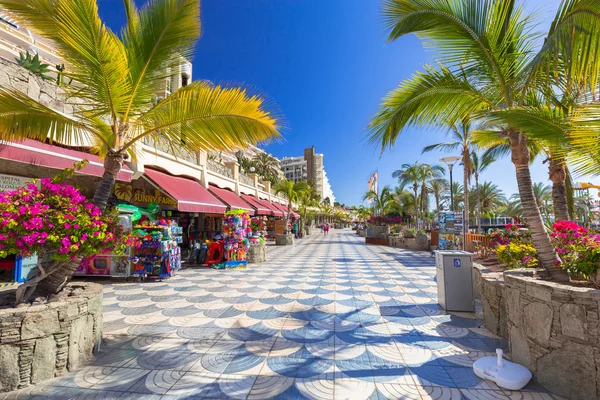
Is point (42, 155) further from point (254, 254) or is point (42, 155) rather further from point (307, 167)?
point (307, 167)

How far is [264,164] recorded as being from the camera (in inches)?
1761

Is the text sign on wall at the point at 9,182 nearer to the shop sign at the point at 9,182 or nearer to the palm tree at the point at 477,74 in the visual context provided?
the shop sign at the point at 9,182

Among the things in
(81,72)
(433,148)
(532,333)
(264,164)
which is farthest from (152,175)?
(264,164)

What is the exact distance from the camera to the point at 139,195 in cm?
1001

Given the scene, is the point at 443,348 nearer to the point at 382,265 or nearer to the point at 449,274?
the point at 449,274

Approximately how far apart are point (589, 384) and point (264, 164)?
44021mm

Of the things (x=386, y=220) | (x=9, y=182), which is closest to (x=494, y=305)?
(x=9, y=182)

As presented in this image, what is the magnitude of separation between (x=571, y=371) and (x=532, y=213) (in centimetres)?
170

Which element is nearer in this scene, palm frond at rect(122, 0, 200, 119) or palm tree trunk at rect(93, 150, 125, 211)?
palm tree trunk at rect(93, 150, 125, 211)

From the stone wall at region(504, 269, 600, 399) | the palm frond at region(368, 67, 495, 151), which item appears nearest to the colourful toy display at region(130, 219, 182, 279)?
the palm frond at region(368, 67, 495, 151)

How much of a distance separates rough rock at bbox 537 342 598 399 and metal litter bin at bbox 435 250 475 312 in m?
2.21

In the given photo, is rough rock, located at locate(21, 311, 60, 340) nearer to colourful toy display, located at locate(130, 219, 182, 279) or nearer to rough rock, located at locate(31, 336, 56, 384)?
rough rock, located at locate(31, 336, 56, 384)

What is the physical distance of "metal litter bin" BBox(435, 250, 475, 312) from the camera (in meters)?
4.59

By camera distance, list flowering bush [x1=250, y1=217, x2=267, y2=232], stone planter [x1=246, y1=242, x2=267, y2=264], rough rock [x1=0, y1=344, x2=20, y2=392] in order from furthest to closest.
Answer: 1. flowering bush [x1=250, y1=217, x2=267, y2=232]
2. stone planter [x1=246, y1=242, x2=267, y2=264]
3. rough rock [x1=0, y1=344, x2=20, y2=392]
